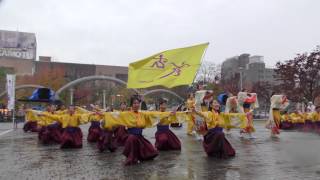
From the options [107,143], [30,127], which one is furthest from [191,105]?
[30,127]

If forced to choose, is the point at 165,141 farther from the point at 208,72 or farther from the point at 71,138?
the point at 208,72

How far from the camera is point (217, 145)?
43.1 feet

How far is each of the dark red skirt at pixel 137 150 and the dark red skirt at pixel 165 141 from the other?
226cm

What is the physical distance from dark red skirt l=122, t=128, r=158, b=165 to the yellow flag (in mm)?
1592

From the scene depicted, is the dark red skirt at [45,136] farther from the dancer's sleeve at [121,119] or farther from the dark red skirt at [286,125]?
the dark red skirt at [286,125]

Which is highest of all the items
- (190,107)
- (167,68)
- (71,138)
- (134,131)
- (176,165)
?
(167,68)

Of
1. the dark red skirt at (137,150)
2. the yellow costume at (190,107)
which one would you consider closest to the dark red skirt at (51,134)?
the yellow costume at (190,107)

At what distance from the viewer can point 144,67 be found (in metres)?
13.7

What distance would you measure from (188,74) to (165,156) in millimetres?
2380

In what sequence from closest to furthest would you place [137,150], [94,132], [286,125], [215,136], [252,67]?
[137,150] < [215,136] < [94,132] < [286,125] < [252,67]

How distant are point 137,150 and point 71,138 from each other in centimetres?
505

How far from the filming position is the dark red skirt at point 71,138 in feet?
55.0

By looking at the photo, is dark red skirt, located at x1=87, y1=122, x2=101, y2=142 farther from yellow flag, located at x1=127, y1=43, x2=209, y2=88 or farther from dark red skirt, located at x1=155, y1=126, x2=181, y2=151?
yellow flag, located at x1=127, y1=43, x2=209, y2=88

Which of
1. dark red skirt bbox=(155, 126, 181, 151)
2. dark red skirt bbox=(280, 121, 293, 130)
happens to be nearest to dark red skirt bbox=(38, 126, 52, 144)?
dark red skirt bbox=(155, 126, 181, 151)
